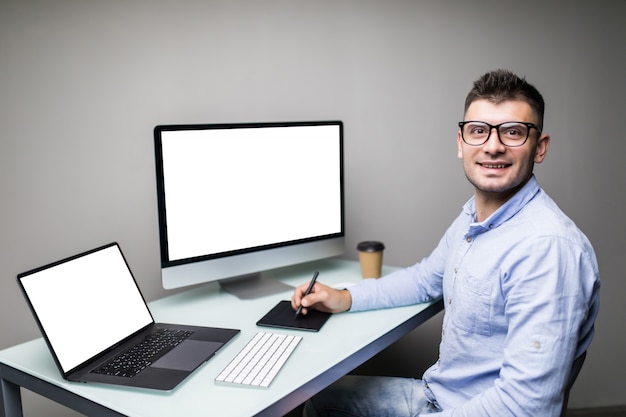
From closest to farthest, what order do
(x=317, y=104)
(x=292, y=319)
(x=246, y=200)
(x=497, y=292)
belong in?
(x=497, y=292), (x=292, y=319), (x=246, y=200), (x=317, y=104)

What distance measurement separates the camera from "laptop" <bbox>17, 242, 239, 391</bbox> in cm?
115

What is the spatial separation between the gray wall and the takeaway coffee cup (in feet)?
1.36

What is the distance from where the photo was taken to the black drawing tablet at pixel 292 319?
1442 millimetres

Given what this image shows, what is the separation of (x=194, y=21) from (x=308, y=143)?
623mm

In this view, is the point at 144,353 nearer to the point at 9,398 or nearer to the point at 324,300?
the point at 9,398

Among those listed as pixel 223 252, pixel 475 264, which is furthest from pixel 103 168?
pixel 475 264

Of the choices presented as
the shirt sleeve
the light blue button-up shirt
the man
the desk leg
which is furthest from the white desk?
the shirt sleeve

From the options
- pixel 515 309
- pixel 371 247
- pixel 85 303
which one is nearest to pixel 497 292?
pixel 515 309

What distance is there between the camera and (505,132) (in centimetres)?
126

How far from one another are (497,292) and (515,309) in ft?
0.29

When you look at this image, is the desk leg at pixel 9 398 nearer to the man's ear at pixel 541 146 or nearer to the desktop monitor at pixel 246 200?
the desktop monitor at pixel 246 200

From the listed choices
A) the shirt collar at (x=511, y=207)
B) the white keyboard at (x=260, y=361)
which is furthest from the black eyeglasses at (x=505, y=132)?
the white keyboard at (x=260, y=361)

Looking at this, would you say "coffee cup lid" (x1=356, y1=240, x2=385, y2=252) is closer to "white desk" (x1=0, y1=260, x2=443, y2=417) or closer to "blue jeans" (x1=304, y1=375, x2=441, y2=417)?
"white desk" (x1=0, y1=260, x2=443, y2=417)

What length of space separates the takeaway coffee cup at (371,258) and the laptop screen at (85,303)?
0.75 meters
